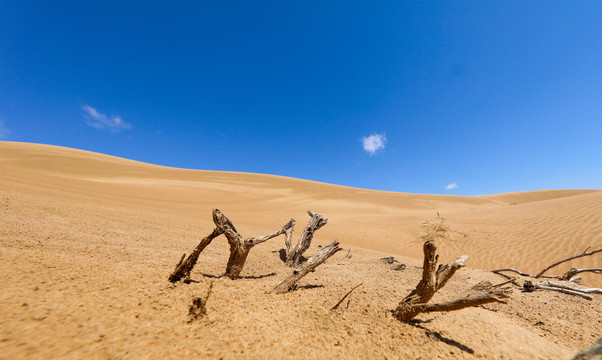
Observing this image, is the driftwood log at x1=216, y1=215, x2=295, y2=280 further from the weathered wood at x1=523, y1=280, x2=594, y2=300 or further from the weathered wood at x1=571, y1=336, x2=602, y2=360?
the weathered wood at x1=523, y1=280, x2=594, y2=300

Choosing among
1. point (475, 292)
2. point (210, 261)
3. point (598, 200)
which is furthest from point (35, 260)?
point (598, 200)

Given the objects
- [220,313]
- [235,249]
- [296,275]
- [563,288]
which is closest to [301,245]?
[235,249]

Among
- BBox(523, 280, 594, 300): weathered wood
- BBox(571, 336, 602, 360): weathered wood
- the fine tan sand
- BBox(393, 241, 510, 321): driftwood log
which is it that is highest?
BBox(571, 336, 602, 360): weathered wood

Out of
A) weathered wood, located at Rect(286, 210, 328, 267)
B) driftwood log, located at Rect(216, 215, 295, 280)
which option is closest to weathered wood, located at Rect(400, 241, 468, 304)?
driftwood log, located at Rect(216, 215, 295, 280)

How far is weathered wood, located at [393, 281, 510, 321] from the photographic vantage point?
6.27 feet

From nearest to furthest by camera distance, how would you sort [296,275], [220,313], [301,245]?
[220,313] → [296,275] → [301,245]

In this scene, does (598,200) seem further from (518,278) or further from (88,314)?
(88,314)

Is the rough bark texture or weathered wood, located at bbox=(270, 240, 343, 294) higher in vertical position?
weathered wood, located at bbox=(270, 240, 343, 294)

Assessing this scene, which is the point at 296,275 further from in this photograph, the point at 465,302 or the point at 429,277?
the point at 465,302

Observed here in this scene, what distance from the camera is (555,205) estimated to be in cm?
1452

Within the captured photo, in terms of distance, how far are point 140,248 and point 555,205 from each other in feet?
71.8

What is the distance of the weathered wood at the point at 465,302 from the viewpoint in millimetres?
1912

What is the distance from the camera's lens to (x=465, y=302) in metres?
2.01

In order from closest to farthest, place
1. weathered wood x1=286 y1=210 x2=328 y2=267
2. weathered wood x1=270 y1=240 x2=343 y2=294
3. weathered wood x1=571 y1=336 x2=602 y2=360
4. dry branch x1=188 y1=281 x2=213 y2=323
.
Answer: weathered wood x1=571 y1=336 x2=602 y2=360
dry branch x1=188 y1=281 x2=213 y2=323
weathered wood x1=270 y1=240 x2=343 y2=294
weathered wood x1=286 y1=210 x2=328 y2=267
